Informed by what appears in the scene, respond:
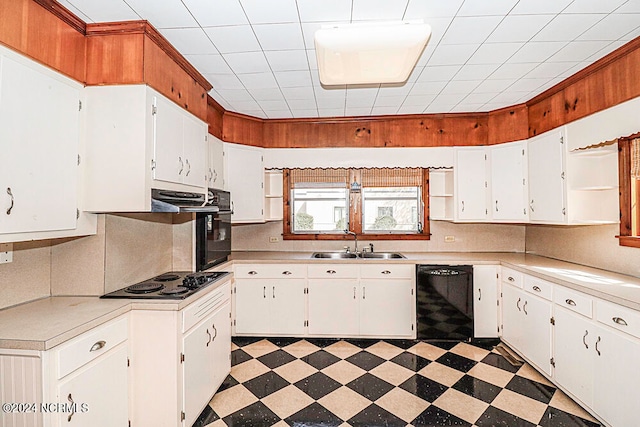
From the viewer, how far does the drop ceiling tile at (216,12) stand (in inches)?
71.7

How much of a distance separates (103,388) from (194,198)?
129cm

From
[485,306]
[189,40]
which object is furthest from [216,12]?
[485,306]

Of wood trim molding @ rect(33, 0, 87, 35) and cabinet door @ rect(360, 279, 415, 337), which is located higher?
wood trim molding @ rect(33, 0, 87, 35)

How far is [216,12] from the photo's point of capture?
1907 millimetres

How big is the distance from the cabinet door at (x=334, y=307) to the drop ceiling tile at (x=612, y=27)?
2.71 meters

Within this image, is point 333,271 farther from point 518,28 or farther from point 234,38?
point 518,28

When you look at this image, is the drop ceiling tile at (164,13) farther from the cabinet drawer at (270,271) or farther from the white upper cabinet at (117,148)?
the cabinet drawer at (270,271)

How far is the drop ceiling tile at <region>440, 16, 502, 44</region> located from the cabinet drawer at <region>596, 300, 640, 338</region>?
185 centimetres

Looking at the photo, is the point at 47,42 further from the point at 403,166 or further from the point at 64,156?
the point at 403,166

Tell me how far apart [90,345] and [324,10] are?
2.12 m

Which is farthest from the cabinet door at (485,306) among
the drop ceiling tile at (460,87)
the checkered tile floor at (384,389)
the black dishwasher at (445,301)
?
the drop ceiling tile at (460,87)

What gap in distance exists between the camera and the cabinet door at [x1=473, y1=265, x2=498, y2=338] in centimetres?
355

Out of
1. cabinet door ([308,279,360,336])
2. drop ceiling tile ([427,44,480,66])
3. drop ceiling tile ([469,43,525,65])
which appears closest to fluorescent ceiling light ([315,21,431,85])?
drop ceiling tile ([427,44,480,66])

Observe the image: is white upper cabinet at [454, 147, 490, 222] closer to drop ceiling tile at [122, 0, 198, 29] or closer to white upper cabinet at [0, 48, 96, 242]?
drop ceiling tile at [122, 0, 198, 29]
